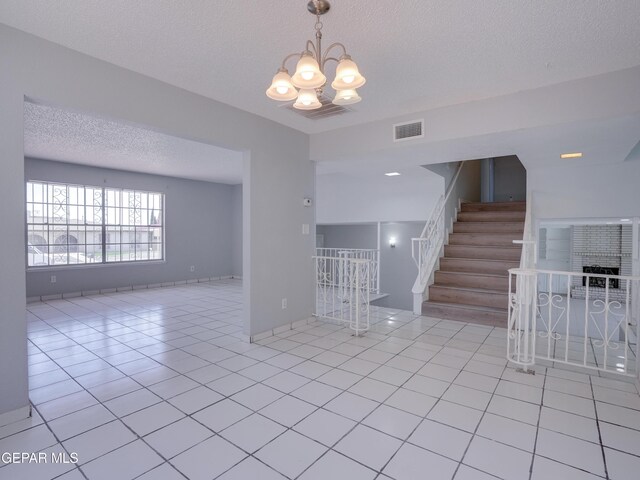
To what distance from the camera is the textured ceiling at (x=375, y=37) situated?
196cm

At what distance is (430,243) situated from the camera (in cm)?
566

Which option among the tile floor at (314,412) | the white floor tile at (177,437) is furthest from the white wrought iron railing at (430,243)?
the white floor tile at (177,437)

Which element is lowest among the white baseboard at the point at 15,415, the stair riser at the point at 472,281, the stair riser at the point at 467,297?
the white baseboard at the point at 15,415

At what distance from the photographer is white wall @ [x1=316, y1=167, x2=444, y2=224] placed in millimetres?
6480

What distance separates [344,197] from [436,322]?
3930 mm

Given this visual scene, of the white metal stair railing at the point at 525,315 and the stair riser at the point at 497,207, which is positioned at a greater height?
the stair riser at the point at 497,207

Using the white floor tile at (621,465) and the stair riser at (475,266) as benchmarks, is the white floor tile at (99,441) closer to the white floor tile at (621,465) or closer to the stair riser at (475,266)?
the white floor tile at (621,465)

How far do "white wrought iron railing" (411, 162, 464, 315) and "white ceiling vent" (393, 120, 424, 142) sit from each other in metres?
1.82

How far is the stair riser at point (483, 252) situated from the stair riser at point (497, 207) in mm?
1309

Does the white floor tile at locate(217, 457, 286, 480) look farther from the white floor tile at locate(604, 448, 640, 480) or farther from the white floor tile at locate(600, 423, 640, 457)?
the white floor tile at locate(600, 423, 640, 457)

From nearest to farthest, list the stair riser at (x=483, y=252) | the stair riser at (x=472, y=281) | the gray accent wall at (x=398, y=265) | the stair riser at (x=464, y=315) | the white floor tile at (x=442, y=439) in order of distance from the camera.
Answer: the white floor tile at (x=442, y=439) < the stair riser at (x=464, y=315) < the stair riser at (x=472, y=281) < the stair riser at (x=483, y=252) < the gray accent wall at (x=398, y=265)

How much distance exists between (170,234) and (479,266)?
6.71m

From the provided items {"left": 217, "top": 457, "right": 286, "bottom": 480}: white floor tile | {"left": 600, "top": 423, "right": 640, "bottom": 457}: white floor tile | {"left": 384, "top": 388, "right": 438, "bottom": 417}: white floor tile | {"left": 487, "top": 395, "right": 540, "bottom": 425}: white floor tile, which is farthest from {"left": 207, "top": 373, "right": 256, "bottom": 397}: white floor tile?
{"left": 600, "top": 423, "right": 640, "bottom": 457}: white floor tile

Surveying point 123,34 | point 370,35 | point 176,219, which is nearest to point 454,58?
point 370,35
